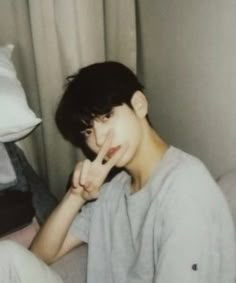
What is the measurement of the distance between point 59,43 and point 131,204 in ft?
2.11

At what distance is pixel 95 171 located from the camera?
3.65 feet

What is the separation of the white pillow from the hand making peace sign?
31cm

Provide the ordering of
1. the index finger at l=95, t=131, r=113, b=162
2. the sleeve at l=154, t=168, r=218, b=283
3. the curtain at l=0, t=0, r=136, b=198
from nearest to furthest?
1. the sleeve at l=154, t=168, r=218, b=283
2. the index finger at l=95, t=131, r=113, b=162
3. the curtain at l=0, t=0, r=136, b=198

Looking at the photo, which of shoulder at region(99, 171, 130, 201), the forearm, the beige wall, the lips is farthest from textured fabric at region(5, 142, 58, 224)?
the beige wall

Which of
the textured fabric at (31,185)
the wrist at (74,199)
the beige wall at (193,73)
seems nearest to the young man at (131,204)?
the wrist at (74,199)

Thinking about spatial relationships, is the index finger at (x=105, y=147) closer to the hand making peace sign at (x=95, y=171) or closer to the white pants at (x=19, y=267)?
the hand making peace sign at (x=95, y=171)

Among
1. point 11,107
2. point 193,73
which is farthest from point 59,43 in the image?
point 193,73

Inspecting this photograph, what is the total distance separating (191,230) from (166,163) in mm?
179

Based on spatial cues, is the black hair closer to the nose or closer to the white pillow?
the nose

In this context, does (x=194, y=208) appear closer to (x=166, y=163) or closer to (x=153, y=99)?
(x=166, y=163)

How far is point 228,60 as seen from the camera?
47.8 inches

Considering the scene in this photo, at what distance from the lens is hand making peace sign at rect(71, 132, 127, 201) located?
1.08 meters

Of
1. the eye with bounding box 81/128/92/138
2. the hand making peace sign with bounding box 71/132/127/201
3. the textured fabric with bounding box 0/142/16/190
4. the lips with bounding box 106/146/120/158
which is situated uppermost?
the eye with bounding box 81/128/92/138

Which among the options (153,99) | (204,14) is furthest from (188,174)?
(153,99)
